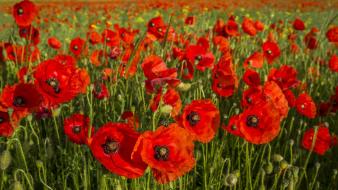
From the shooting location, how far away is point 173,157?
1.36 m

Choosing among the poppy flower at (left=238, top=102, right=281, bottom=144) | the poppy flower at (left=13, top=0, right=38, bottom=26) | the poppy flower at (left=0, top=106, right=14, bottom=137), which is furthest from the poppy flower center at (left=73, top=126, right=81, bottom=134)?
the poppy flower at (left=13, top=0, right=38, bottom=26)

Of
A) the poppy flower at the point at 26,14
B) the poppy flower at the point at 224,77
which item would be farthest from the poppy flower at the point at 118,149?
the poppy flower at the point at 26,14

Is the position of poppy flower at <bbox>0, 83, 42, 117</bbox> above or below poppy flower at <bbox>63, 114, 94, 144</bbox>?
above

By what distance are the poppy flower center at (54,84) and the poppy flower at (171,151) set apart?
56 centimetres

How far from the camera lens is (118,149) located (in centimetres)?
134

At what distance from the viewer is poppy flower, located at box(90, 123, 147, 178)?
4.06 ft

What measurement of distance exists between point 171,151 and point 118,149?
0.54 ft

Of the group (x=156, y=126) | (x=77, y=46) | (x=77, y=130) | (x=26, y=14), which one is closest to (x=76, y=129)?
(x=77, y=130)

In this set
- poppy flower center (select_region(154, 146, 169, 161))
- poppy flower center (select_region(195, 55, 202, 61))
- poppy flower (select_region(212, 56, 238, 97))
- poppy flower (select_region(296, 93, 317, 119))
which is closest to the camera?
poppy flower center (select_region(154, 146, 169, 161))

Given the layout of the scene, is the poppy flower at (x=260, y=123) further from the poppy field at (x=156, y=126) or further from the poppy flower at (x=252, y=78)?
the poppy flower at (x=252, y=78)

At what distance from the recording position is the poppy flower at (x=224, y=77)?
2.20 m

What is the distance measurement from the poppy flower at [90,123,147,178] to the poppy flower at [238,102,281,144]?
55cm

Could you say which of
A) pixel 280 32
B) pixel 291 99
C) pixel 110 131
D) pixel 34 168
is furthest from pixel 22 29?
pixel 280 32

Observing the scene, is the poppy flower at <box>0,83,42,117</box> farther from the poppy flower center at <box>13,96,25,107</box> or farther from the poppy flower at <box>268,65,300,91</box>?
the poppy flower at <box>268,65,300,91</box>
